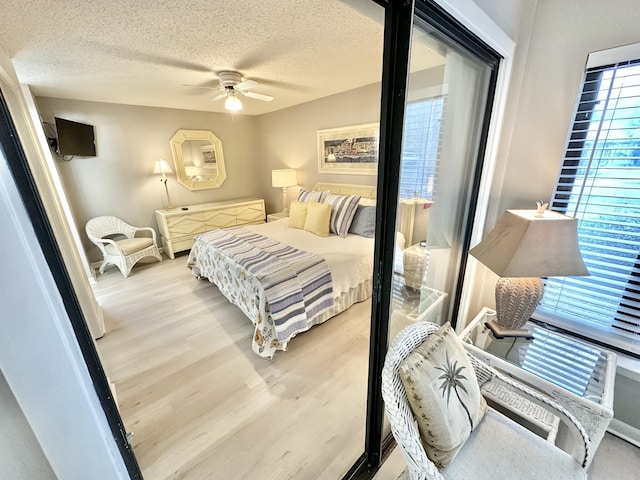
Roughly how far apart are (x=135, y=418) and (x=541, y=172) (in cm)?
282

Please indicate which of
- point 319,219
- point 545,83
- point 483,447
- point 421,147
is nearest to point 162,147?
point 319,219

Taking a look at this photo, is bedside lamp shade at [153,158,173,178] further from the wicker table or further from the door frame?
the wicker table

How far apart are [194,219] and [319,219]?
2.25 m

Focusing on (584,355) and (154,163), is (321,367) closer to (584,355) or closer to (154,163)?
(584,355)

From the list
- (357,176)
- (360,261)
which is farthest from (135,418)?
(357,176)

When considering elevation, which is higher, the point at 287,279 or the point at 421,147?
the point at 421,147

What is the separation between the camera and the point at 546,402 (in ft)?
3.36

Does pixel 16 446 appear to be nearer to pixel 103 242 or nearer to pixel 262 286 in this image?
pixel 262 286

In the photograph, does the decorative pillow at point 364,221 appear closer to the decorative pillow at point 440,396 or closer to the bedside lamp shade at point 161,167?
the decorative pillow at point 440,396

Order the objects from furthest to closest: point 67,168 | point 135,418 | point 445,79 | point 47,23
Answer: point 67,168
point 135,418
point 47,23
point 445,79

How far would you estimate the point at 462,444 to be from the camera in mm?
955

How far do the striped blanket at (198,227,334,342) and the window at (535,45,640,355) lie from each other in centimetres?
164

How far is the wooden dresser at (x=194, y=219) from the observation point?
3.87 metres

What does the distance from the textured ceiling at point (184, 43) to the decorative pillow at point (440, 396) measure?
1.14 m
